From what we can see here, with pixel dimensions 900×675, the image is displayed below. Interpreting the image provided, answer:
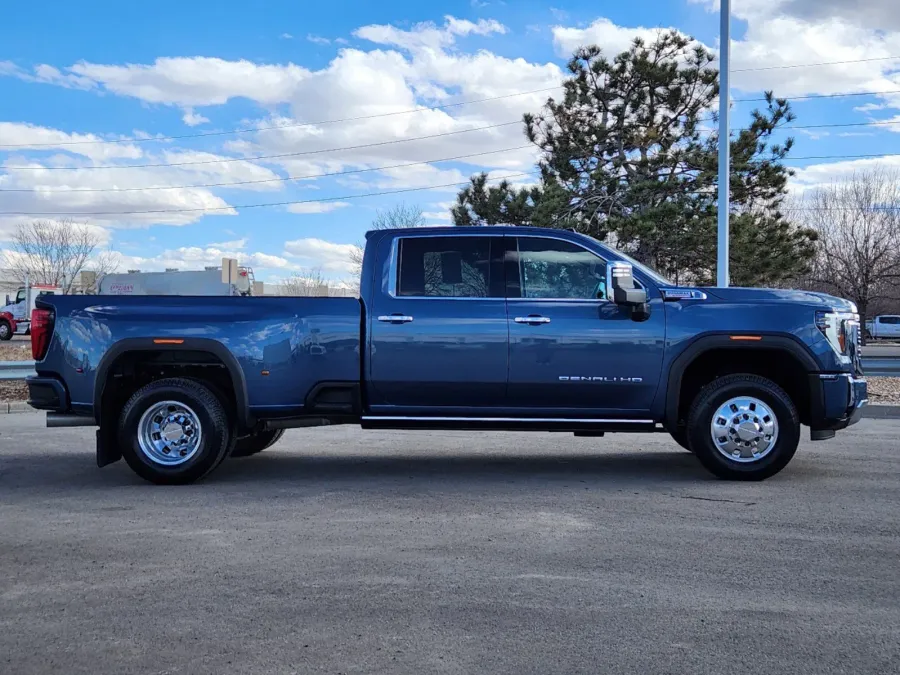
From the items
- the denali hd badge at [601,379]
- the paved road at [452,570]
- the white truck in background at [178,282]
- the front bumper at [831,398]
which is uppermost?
the white truck in background at [178,282]

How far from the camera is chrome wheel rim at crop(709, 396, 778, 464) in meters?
7.06

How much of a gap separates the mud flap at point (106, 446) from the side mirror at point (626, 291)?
416 centimetres

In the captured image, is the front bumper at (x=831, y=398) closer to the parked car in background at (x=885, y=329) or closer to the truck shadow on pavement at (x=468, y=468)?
the truck shadow on pavement at (x=468, y=468)

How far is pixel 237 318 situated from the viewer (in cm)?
712

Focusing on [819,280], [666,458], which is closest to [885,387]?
[666,458]

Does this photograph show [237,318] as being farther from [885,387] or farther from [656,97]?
[656,97]

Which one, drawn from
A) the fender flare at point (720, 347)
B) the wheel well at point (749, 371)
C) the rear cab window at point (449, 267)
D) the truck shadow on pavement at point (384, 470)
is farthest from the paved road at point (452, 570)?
the rear cab window at point (449, 267)

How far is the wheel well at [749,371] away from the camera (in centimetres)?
729

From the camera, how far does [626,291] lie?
6.90m

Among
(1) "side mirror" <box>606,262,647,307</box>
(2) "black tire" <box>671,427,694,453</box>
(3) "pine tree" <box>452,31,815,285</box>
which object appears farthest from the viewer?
(3) "pine tree" <box>452,31,815,285</box>

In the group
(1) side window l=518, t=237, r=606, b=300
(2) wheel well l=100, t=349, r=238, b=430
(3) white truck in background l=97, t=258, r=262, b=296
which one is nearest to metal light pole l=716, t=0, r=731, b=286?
(1) side window l=518, t=237, r=606, b=300

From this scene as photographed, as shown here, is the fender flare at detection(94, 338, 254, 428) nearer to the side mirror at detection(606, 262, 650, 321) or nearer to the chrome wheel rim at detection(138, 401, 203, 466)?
the chrome wheel rim at detection(138, 401, 203, 466)

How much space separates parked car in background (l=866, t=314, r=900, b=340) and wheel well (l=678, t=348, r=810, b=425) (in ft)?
151

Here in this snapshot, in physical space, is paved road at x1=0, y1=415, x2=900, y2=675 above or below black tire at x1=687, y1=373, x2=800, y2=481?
below
